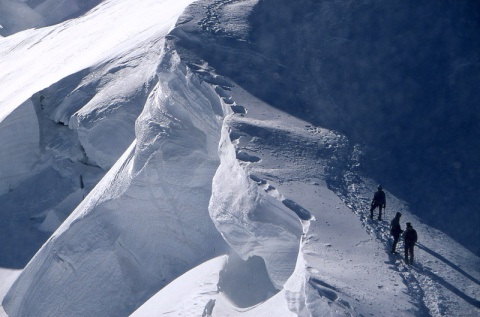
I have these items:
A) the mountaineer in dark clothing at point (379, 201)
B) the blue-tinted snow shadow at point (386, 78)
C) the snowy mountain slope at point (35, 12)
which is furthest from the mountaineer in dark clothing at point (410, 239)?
the snowy mountain slope at point (35, 12)

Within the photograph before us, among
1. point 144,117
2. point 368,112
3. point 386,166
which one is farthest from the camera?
point 144,117

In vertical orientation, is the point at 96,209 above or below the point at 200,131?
A: below

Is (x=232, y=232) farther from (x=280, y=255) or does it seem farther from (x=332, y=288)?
(x=332, y=288)

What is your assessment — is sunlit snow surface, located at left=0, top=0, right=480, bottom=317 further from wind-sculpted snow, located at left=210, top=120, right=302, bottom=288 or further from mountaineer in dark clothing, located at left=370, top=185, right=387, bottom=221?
mountaineer in dark clothing, located at left=370, top=185, right=387, bottom=221

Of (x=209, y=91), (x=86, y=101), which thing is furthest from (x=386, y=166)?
(x=86, y=101)

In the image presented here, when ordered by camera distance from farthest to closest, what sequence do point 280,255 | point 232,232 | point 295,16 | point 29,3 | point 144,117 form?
point 29,3
point 295,16
point 144,117
point 232,232
point 280,255

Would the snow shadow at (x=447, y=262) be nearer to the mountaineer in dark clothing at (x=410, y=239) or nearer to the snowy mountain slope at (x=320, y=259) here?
the snowy mountain slope at (x=320, y=259)

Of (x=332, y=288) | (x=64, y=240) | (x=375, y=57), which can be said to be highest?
(x=375, y=57)

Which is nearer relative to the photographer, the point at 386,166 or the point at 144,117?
the point at 386,166
